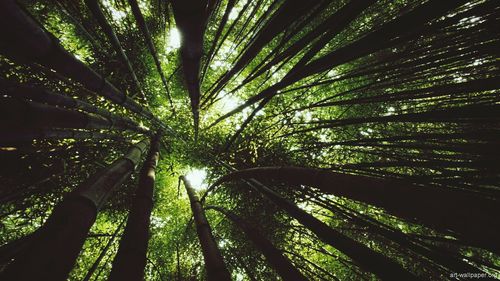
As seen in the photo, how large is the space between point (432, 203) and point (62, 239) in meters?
1.41

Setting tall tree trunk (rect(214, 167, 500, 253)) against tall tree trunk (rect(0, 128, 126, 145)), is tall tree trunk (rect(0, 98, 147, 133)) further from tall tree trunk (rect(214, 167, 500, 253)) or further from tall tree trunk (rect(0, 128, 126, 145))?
tall tree trunk (rect(214, 167, 500, 253))

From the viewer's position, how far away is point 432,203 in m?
0.88

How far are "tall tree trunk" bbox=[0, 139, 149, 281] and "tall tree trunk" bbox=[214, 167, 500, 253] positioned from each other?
121cm

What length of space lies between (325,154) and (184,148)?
3043mm

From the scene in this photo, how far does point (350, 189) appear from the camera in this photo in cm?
122

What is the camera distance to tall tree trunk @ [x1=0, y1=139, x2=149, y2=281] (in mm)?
786

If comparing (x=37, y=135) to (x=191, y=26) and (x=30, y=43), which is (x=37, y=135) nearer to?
(x=30, y=43)

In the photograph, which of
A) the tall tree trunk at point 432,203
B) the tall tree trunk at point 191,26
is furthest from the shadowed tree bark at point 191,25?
the tall tree trunk at point 432,203

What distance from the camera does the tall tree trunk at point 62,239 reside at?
786 mm

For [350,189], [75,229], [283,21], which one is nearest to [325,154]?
[350,189]

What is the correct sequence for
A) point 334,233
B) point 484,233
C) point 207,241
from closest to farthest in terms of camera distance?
point 484,233
point 334,233
point 207,241

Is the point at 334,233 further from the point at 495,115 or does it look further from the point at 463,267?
the point at 495,115

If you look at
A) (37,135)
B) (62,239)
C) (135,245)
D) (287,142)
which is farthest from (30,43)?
(287,142)

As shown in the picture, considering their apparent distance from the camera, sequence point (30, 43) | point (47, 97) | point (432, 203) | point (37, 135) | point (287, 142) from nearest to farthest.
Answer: point (432, 203) → point (30, 43) → point (37, 135) → point (47, 97) → point (287, 142)
